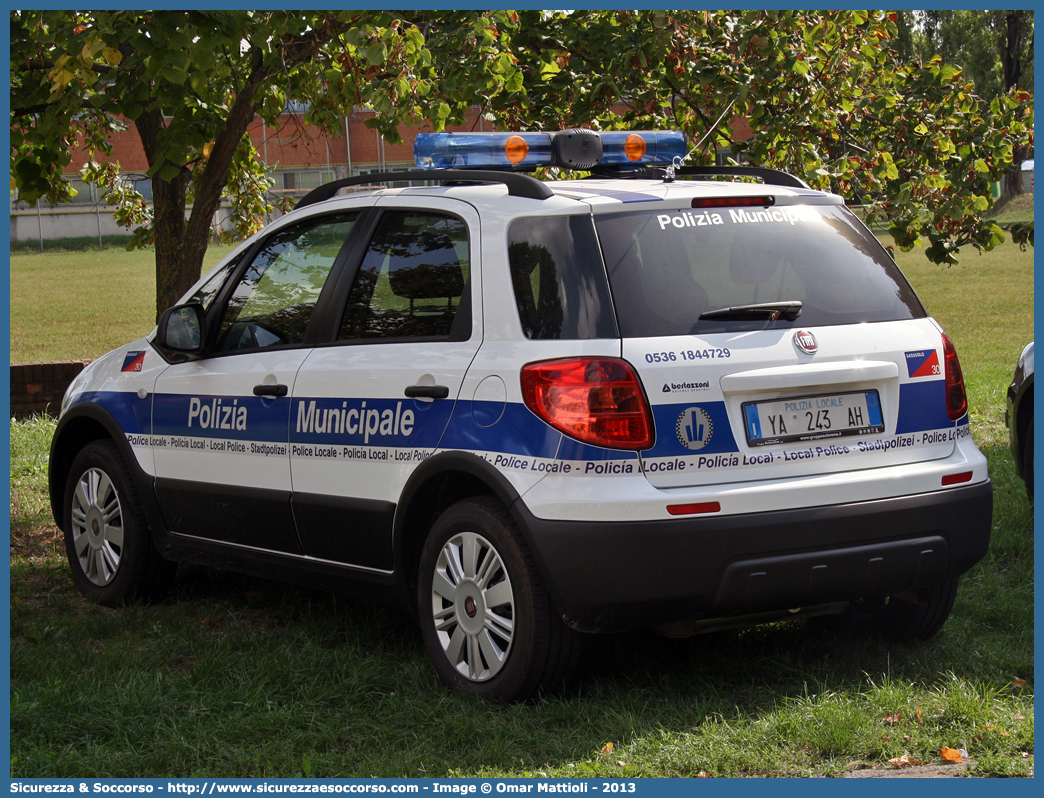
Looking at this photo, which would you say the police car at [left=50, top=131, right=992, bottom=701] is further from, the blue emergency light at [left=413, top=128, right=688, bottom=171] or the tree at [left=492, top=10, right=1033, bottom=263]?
the tree at [left=492, top=10, right=1033, bottom=263]

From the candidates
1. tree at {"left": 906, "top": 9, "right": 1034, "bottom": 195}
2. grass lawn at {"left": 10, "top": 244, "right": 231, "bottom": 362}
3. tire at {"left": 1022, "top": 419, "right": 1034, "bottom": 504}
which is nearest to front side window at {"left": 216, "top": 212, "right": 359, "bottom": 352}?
tire at {"left": 1022, "top": 419, "right": 1034, "bottom": 504}

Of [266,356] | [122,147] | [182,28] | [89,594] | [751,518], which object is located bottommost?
[89,594]

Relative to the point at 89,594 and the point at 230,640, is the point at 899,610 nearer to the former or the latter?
the point at 230,640

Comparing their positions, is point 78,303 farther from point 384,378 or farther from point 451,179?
point 384,378

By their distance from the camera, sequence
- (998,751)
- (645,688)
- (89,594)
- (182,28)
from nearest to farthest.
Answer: (998,751), (645,688), (182,28), (89,594)

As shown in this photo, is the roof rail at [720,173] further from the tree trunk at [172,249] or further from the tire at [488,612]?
the tree trunk at [172,249]

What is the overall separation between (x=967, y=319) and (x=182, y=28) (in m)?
16.5

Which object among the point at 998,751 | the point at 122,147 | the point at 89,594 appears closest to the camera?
the point at 998,751

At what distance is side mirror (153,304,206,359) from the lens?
5.23 m

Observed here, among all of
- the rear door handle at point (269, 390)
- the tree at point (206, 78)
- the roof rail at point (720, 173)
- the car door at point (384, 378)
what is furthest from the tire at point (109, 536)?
the roof rail at point (720, 173)

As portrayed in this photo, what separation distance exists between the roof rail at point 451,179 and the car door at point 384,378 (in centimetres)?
10

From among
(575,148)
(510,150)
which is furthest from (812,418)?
(510,150)

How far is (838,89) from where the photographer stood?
317 inches

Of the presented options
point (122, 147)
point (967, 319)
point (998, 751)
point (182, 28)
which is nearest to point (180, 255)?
point (182, 28)
